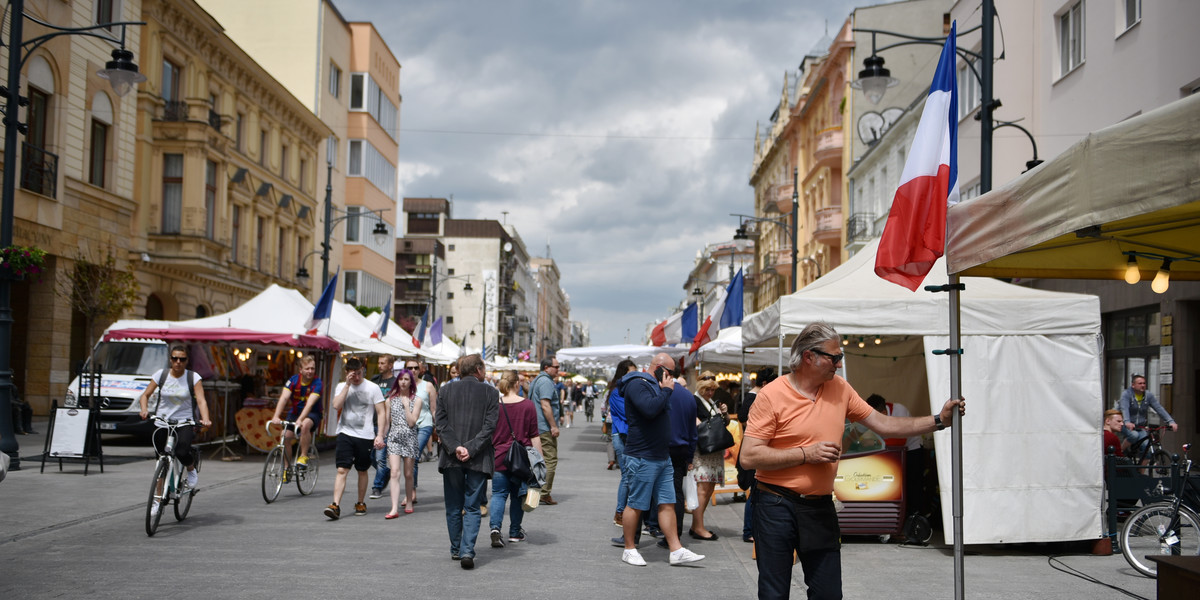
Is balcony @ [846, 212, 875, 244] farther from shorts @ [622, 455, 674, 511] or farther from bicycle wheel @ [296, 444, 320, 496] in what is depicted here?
shorts @ [622, 455, 674, 511]

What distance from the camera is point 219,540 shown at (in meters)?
9.52

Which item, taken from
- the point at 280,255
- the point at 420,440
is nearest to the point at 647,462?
the point at 420,440

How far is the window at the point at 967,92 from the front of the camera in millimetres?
25016

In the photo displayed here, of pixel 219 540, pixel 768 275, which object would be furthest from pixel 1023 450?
pixel 768 275

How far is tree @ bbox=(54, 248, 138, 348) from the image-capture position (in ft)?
77.4

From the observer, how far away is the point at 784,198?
56094mm

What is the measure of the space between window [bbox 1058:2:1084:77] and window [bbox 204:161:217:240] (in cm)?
2489

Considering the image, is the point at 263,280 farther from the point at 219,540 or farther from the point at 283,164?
the point at 219,540

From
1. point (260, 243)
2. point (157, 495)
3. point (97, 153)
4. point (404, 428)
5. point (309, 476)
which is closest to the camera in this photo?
point (157, 495)

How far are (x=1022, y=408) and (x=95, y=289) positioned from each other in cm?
2150

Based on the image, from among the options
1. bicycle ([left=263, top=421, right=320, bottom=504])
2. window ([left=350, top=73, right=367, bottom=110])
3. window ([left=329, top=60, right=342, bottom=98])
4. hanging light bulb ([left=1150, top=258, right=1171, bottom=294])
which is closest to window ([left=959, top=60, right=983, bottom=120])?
bicycle ([left=263, top=421, right=320, bottom=504])

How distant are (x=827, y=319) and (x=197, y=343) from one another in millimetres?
13324

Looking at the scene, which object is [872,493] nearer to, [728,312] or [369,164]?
[728,312]

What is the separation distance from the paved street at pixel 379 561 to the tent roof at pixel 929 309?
6.84 ft
